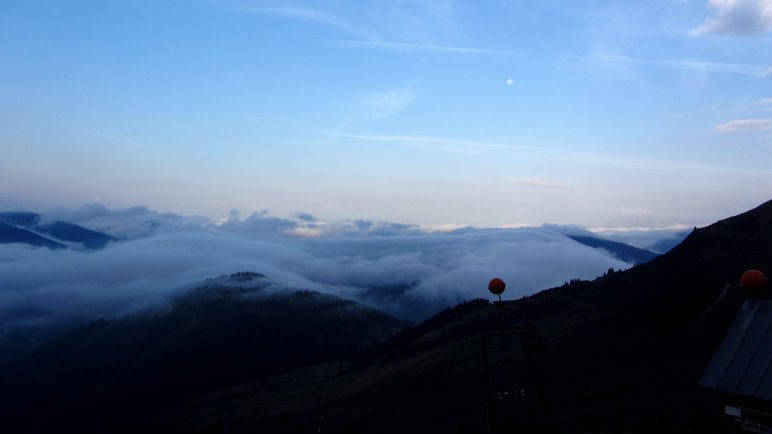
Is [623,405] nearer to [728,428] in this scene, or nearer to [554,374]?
[554,374]

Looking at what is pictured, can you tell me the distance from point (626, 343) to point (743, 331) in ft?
301

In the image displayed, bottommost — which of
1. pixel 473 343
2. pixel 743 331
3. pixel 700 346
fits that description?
pixel 473 343

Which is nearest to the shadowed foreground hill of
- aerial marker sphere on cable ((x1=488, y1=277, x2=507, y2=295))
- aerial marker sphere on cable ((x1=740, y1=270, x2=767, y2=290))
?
aerial marker sphere on cable ((x1=740, y1=270, x2=767, y2=290))

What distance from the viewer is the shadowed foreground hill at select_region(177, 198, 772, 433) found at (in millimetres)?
81000

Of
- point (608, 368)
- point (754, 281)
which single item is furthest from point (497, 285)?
point (608, 368)

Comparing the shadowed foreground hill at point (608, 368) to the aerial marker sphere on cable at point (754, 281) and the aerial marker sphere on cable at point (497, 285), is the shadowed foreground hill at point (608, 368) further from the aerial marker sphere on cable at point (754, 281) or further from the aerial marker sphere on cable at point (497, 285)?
the aerial marker sphere on cable at point (497, 285)

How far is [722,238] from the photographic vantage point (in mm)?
132750

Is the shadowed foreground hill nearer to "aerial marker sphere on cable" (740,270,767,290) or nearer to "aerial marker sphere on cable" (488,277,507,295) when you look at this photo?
"aerial marker sphere on cable" (740,270,767,290)

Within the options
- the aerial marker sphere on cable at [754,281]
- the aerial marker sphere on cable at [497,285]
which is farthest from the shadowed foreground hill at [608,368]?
the aerial marker sphere on cable at [497,285]

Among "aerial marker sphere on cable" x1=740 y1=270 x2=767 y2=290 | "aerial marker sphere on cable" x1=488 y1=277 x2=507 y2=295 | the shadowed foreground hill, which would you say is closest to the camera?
"aerial marker sphere on cable" x1=740 y1=270 x2=767 y2=290

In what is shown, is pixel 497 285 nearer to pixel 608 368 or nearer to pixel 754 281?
pixel 754 281

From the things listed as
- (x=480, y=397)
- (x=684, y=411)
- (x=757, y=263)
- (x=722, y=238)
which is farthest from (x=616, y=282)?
(x=684, y=411)

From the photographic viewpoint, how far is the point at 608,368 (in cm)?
10750

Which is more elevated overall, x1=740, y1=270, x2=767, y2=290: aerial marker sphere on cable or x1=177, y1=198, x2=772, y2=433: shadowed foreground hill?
x1=740, y1=270, x2=767, y2=290: aerial marker sphere on cable
